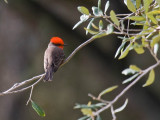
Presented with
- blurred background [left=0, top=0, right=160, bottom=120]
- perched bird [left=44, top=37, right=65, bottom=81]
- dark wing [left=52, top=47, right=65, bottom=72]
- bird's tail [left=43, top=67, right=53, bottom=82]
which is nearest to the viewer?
bird's tail [left=43, top=67, right=53, bottom=82]

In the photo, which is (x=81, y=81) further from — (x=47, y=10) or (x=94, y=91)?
(x=47, y=10)

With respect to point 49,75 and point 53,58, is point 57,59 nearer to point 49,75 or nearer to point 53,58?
point 53,58

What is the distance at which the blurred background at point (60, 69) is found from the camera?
7.23 meters

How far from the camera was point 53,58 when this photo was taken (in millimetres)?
4059

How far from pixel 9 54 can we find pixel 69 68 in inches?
47.3

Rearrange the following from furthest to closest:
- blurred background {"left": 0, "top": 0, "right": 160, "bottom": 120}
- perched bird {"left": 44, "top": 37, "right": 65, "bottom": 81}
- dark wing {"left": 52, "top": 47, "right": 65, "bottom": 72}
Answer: blurred background {"left": 0, "top": 0, "right": 160, "bottom": 120}, dark wing {"left": 52, "top": 47, "right": 65, "bottom": 72}, perched bird {"left": 44, "top": 37, "right": 65, "bottom": 81}

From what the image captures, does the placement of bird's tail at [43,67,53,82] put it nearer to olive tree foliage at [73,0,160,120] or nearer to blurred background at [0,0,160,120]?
olive tree foliage at [73,0,160,120]

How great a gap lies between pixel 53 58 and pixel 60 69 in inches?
135

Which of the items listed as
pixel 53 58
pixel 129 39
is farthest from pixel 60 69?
pixel 129 39

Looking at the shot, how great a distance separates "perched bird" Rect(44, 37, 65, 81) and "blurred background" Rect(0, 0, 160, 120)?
103 inches

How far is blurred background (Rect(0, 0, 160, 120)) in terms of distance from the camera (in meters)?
7.23

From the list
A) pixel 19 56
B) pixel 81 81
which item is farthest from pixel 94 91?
pixel 19 56

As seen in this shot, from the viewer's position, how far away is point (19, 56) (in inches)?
286

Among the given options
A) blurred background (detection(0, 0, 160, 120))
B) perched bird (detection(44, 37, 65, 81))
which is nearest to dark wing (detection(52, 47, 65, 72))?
perched bird (detection(44, 37, 65, 81))
